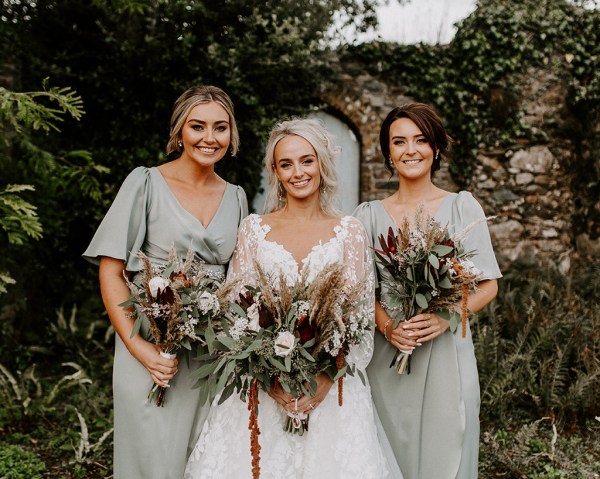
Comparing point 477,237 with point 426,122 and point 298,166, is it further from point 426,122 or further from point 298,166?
point 298,166

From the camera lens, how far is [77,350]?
6.17 meters

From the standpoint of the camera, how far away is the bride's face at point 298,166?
2848 millimetres

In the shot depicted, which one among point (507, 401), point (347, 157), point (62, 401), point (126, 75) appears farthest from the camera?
point (347, 157)

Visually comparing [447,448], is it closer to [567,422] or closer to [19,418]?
[567,422]

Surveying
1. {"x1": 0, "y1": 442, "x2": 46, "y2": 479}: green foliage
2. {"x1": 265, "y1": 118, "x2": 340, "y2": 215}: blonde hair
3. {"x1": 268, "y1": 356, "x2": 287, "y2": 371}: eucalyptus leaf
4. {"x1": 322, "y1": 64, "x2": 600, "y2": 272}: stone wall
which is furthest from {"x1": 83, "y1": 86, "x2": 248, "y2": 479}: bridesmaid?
{"x1": 322, "y1": 64, "x2": 600, "y2": 272}: stone wall

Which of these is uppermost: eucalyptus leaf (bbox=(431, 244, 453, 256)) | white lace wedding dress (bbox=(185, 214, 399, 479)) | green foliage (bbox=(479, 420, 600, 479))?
eucalyptus leaf (bbox=(431, 244, 453, 256))

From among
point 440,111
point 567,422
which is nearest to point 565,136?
point 440,111

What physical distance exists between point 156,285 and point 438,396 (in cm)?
163

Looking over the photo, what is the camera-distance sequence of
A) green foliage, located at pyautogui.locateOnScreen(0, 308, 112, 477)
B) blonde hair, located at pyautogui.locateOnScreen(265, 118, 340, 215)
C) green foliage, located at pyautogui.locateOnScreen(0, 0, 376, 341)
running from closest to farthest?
blonde hair, located at pyautogui.locateOnScreen(265, 118, 340, 215) < green foliage, located at pyautogui.locateOnScreen(0, 308, 112, 477) < green foliage, located at pyautogui.locateOnScreen(0, 0, 376, 341)

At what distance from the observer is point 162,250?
283 cm

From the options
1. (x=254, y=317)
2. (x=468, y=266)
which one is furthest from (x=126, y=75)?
(x=468, y=266)

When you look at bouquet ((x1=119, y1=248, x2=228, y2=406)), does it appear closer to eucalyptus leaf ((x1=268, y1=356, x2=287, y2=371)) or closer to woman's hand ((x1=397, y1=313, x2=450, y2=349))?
eucalyptus leaf ((x1=268, y1=356, x2=287, y2=371))

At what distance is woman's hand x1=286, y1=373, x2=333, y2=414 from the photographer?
2.48 meters

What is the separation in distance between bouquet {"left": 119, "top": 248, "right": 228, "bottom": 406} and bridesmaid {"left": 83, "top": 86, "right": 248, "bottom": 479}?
0.63ft
